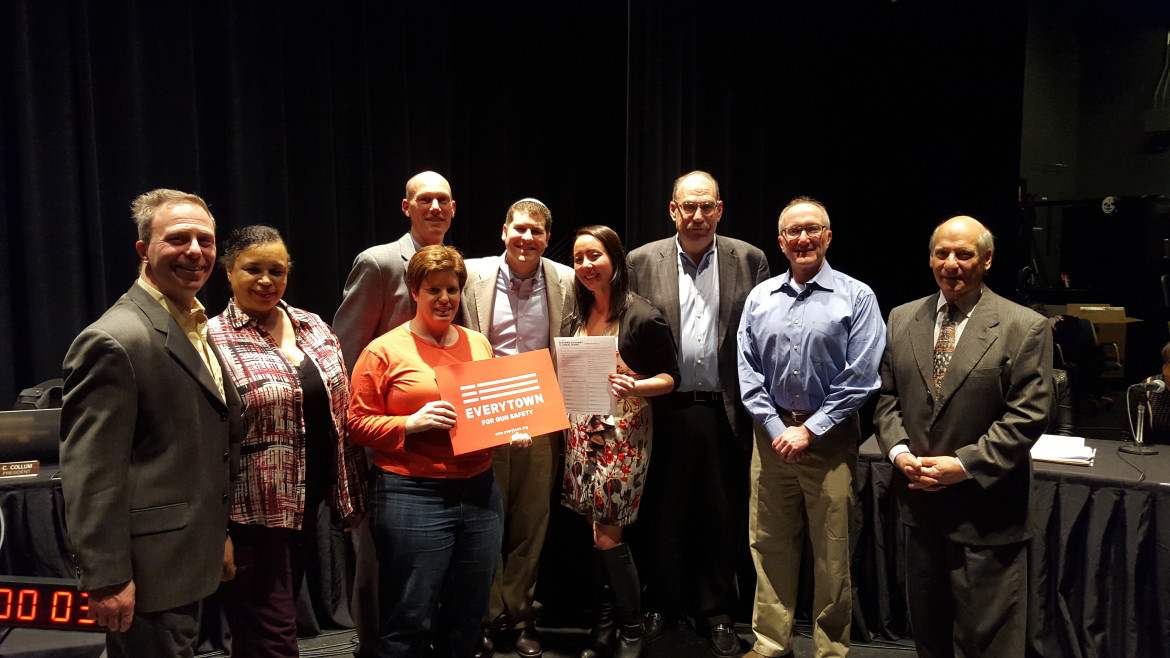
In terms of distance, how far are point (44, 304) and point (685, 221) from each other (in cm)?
283

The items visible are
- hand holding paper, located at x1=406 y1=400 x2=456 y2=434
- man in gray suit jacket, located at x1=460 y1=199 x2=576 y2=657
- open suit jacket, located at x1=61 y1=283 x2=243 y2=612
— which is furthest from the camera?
man in gray suit jacket, located at x1=460 y1=199 x2=576 y2=657

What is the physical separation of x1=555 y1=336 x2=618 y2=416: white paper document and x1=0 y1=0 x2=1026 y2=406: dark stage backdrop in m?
1.51

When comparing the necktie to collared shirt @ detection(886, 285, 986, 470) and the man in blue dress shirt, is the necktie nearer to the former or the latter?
the man in blue dress shirt

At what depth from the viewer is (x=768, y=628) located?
2.79 metres

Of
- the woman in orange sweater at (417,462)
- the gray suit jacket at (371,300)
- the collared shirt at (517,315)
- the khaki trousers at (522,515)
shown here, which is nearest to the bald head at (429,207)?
the gray suit jacket at (371,300)

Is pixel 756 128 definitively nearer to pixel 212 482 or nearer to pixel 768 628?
pixel 768 628

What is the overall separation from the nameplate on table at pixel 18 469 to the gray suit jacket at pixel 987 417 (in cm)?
322

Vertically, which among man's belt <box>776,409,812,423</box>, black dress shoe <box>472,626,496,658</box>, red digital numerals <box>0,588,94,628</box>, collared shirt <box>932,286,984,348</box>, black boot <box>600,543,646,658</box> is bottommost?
black dress shoe <box>472,626,496,658</box>

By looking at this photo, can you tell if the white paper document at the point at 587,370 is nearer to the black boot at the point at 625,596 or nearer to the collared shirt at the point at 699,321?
the collared shirt at the point at 699,321

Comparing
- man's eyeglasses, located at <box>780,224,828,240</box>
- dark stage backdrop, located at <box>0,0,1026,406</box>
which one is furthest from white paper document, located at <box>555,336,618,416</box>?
dark stage backdrop, located at <box>0,0,1026,406</box>

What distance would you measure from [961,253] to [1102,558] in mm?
1393

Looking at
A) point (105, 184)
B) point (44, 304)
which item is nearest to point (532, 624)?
point (44, 304)

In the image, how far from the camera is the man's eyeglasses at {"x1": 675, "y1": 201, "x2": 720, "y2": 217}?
291cm

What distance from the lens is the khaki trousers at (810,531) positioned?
104 inches
